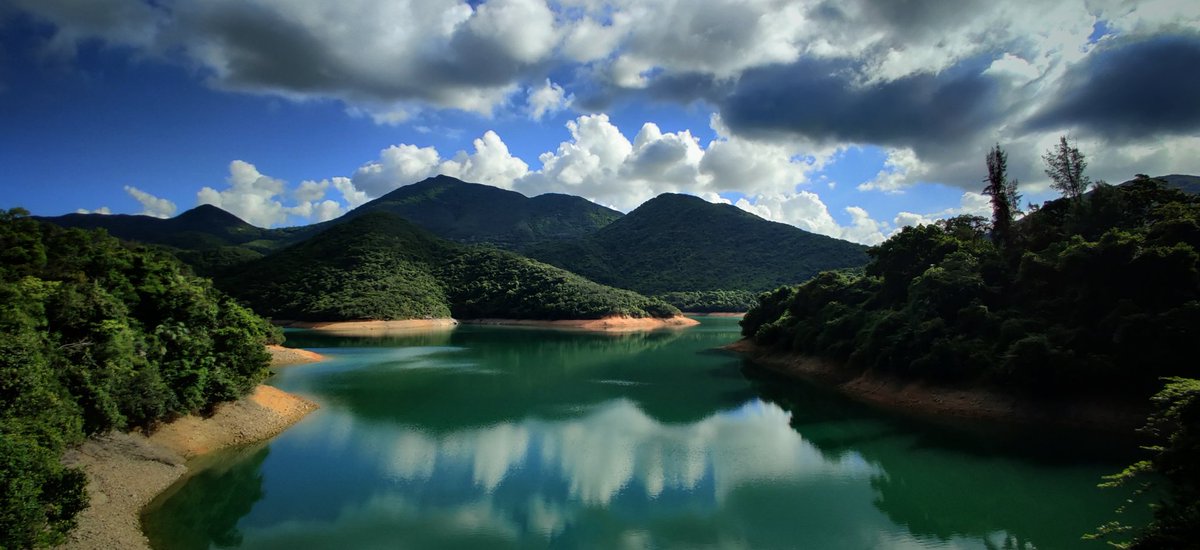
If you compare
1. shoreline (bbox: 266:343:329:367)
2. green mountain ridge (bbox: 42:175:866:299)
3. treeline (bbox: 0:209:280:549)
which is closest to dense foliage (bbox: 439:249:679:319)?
green mountain ridge (bbox: 42:175:866:299)

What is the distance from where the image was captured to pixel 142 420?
18.5 metres

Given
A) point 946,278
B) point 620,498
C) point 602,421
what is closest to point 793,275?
point 946,278

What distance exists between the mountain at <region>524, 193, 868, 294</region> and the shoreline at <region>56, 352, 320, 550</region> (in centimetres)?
11267

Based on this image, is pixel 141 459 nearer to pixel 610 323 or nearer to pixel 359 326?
pixel 359 326

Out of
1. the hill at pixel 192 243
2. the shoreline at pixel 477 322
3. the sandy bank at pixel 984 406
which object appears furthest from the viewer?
the hill at pixel 192 243

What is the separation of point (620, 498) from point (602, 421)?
34.6ft

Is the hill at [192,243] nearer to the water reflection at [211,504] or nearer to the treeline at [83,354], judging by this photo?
the treeline at [83,354]

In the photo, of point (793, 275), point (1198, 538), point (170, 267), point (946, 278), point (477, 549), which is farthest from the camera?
point (793, 275)

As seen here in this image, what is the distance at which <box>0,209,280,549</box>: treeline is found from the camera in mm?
11055

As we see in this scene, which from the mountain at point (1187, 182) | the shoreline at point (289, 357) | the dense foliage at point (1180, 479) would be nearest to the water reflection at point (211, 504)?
the dense foliage at point (1180, 479)

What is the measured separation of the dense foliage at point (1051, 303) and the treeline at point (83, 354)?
30.9m

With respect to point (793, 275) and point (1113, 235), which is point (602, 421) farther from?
point (793, 275)

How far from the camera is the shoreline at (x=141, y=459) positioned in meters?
13.1

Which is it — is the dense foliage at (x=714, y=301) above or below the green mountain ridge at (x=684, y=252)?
below
